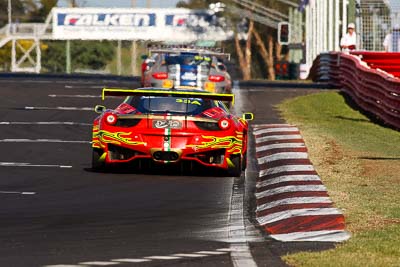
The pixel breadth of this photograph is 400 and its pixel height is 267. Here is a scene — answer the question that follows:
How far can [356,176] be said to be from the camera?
51.3 feet

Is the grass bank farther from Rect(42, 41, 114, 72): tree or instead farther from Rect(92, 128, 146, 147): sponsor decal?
Rect(42, 41, 114, 72): tree

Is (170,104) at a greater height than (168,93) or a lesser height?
lesser

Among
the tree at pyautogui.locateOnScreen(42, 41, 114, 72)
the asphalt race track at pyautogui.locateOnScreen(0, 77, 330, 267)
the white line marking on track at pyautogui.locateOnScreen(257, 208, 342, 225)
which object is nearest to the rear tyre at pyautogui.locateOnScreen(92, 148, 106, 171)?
the asphalt race track at pyautogui.locateOnScreen(0, 77, 330, 267)

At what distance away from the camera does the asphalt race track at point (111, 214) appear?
9.50m

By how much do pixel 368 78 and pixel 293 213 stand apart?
18.1 metres

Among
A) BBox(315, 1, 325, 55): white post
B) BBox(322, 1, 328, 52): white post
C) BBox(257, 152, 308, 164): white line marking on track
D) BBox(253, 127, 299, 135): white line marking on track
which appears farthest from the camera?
BBox(315, 1, 325, 55): white post

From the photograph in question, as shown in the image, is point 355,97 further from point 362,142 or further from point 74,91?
point 362,142

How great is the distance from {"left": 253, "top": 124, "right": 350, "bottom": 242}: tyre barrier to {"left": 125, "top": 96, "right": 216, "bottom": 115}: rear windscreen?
1127 millimetres

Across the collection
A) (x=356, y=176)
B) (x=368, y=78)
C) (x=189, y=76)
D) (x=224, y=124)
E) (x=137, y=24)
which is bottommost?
(x=356, y=176)

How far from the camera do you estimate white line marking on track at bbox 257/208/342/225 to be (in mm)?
11773

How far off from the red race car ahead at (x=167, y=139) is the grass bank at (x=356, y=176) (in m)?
1.22

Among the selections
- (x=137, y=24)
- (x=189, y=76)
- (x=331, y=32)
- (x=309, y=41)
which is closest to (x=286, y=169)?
(x=189, y=76)

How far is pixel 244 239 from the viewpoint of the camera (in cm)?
1050

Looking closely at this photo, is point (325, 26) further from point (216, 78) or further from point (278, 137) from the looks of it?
point (278, 137)
